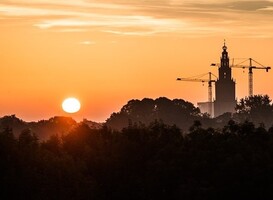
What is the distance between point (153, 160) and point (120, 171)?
3358 mm

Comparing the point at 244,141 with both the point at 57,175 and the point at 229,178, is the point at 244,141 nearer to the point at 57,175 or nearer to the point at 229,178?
the point at 229,178

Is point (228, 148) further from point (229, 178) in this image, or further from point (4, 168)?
point (4, 168)

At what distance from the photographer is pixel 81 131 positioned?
148000 mm

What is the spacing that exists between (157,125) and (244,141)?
38.8 ft

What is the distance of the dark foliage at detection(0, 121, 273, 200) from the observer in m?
121

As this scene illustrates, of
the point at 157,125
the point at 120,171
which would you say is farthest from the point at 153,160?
the point at 157,125

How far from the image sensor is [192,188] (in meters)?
122

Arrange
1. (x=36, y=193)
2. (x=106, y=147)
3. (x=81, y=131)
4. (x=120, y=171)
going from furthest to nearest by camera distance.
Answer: (x=81, y=131), (x=106, y=147), (x=120, y=171), (x=36, y=193)

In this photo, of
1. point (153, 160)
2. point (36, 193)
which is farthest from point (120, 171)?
point (36, 193)

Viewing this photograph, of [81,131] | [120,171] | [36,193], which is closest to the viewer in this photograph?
[36,193]

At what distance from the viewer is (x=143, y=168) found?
128 m

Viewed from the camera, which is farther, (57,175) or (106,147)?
(106,147)

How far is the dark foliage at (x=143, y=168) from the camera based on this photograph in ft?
396

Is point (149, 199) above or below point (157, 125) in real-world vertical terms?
below
